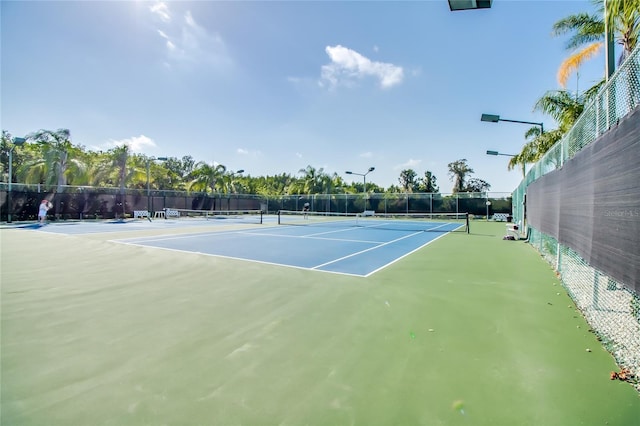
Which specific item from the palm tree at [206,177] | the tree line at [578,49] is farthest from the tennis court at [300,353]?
the palm tree at [206,177]

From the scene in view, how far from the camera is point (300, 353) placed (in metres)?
3.15

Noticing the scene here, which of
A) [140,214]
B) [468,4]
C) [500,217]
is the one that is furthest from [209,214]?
[468,4]

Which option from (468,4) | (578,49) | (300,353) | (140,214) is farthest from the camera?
(140,214)

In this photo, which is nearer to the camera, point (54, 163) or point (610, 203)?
point (610, 203)

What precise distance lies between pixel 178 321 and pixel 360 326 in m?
2.27

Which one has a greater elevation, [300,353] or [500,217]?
[500,217]

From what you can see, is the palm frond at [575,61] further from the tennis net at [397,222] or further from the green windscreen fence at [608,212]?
the tennis net at [397,222]

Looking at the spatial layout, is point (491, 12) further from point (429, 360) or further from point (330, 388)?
point (330, 388)

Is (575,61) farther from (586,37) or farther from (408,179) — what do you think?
(408,179)

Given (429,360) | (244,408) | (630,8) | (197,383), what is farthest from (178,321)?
(630,8)

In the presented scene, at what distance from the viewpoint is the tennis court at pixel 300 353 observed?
89.7 inches

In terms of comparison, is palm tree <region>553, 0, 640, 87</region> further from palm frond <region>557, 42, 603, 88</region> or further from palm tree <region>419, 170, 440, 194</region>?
palm tree <region>419, 170, 440, 194</region>

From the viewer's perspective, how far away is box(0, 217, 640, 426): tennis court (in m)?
2.28

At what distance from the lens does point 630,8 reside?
4.54 meters
